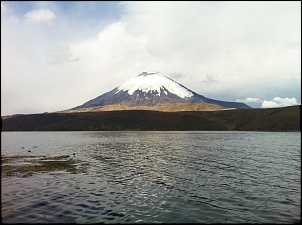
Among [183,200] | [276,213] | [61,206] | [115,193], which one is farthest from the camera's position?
[115,193]

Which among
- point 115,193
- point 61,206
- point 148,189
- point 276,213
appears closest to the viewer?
point 276,213

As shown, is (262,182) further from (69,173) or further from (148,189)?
(69,173)

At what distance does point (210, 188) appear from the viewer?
101 ft

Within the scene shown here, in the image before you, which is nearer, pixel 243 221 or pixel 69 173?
pixel 243 221

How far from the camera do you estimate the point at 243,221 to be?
2059 centimetres

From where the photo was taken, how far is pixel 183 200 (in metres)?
26.2

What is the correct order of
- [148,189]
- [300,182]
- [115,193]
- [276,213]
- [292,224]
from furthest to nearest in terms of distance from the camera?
1. [300,182]
2. [148,189]
3. [115,193]
4. [276,213]
5. [292,224]

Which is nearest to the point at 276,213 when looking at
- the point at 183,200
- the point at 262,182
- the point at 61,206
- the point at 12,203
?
the point at 183,200

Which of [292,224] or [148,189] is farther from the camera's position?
[148,189]

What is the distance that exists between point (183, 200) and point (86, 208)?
8887mm

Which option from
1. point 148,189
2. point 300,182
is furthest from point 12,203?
point 300,182

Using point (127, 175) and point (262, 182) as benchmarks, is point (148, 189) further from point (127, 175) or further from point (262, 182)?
point (262, 182)

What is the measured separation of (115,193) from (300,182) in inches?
851

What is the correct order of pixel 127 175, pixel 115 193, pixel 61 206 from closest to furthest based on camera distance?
1. pixel 61 206
2. pixel 115 193
3. pixel 127 175
